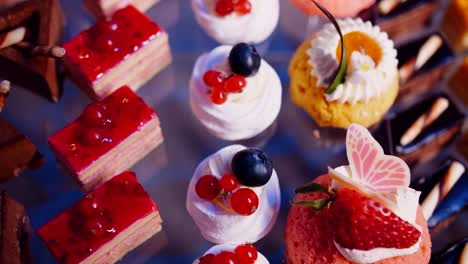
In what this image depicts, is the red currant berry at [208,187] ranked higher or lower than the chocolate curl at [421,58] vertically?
lower

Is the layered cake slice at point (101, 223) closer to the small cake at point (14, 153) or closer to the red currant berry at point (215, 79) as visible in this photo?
the small cake at point (14, 153)

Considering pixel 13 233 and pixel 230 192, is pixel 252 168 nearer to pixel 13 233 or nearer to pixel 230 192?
pixel 230 192

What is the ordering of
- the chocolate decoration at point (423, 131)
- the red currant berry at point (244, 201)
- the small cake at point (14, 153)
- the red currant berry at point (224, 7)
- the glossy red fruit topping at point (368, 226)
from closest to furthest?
1. the glossy red fruit topping at point (368, 226)
2. the red currant berry at point (244, 201)
3. the small cake at point (14, 153)
4. the chocolate decoration at point (423, 131)
5. the red currant berry at point (224, 7)

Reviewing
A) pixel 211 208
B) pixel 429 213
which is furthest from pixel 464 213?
pixel 211 208

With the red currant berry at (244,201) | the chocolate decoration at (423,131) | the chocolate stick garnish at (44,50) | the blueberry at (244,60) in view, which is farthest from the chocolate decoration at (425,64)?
the chocolate stick garnish at (44,50)

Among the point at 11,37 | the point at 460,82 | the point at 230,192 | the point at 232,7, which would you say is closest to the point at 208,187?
the point at 230,192
